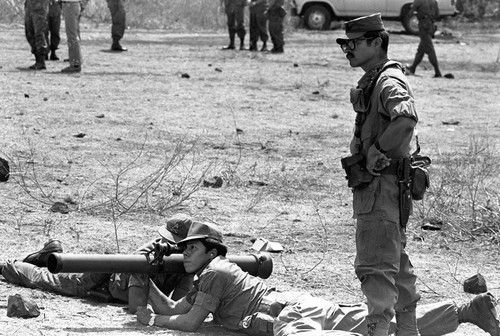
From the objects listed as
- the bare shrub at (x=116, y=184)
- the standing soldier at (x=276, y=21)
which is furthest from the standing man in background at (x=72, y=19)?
the standing soldier at (x=276, y=21)

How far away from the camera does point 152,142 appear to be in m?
11.0

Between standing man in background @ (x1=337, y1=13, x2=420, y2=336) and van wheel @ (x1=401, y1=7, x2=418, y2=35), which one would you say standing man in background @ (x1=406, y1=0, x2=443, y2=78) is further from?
standing man in background @ (x1=337, y1=13, x2=420, y2=336)

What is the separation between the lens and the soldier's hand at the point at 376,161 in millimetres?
4977

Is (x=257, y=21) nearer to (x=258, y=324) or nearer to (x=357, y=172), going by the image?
(x=258, y=324)

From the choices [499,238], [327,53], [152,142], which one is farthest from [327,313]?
[327,53]

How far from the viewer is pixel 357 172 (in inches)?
200

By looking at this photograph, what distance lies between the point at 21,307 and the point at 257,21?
58.7ft

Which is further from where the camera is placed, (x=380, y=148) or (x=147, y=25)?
(x=147, y=25)

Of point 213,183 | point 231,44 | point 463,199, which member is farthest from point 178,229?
point 231,44

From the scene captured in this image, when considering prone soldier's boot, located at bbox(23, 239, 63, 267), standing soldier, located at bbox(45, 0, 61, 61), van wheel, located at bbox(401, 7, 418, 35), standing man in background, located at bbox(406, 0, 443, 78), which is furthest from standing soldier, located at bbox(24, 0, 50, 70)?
van wheel, located at bbox(401, 7, 418, 35)

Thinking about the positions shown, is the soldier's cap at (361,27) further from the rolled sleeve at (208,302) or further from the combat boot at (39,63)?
the combat boot at (39,63)

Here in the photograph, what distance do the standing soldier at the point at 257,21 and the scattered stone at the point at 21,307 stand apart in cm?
1758

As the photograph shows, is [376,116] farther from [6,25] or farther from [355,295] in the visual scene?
[6,25]

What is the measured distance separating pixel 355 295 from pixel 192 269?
122 cm
